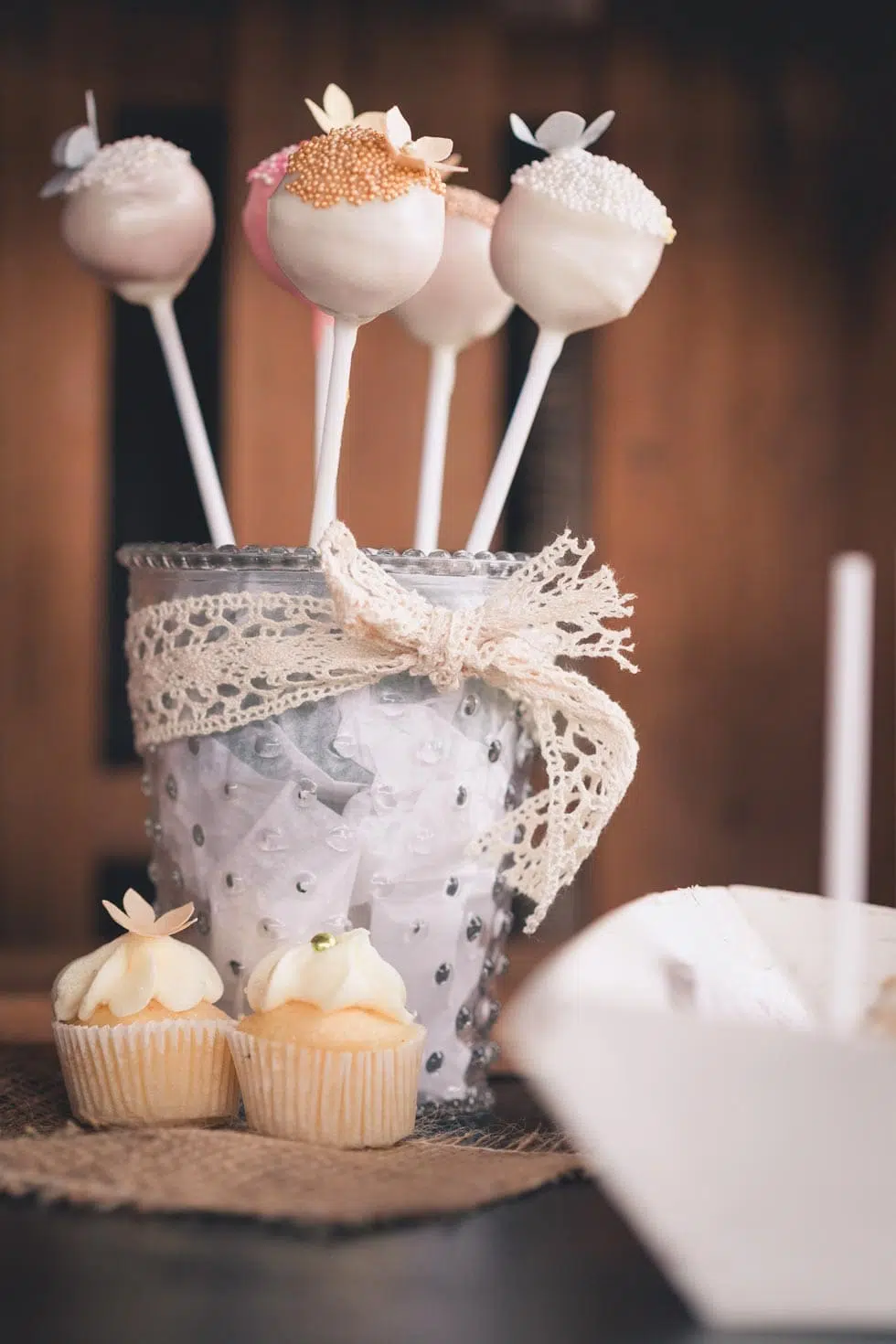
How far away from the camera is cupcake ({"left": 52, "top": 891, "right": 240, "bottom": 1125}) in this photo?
1.65 ft

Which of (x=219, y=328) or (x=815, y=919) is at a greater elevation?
(x=219, y=328)

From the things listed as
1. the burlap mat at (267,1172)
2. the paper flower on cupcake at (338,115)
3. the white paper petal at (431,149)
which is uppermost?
the paper flower on cupcake at (338,115)

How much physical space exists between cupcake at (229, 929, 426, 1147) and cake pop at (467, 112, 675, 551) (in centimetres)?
25

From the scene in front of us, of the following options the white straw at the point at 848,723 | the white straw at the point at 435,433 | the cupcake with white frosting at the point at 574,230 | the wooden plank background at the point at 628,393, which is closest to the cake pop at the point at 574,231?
the cupcake with white frosting at the point at 574,230

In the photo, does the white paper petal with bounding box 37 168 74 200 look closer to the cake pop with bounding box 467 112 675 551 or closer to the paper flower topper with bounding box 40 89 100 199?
the paper flower topper with bounding box 40 89 100 199

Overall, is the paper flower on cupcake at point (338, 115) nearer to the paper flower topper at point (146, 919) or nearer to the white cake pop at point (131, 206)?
the white cake pop at point (131, 206)

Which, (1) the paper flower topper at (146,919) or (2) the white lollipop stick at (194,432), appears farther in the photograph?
(2) the white lollipop stick at (194,432)

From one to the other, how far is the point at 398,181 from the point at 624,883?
1.43m

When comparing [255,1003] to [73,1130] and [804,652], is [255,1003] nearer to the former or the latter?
[73,1130]

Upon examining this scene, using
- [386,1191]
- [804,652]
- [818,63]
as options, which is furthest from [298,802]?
[818,63]

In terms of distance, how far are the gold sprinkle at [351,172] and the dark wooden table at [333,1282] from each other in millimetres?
328

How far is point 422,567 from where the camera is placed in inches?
21.3

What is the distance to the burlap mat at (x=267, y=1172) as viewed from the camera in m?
0.41

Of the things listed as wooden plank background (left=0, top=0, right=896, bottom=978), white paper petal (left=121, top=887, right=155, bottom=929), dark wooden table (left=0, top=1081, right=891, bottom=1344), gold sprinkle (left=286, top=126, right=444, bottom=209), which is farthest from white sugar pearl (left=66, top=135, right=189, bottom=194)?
wooden plank background (left=0, top=0, right=896, bottom=978)
